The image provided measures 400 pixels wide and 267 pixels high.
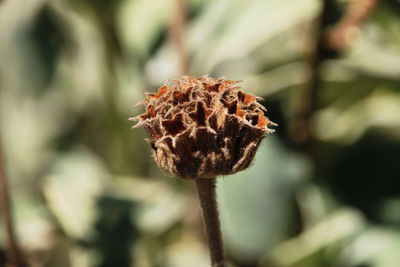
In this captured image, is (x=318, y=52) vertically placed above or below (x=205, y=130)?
above

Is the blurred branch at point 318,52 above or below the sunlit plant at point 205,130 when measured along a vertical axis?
above

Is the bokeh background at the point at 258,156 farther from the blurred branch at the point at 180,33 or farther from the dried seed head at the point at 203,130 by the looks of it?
the dried seed head at the point at 203,130

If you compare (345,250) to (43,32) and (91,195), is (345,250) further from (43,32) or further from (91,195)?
(43,32)

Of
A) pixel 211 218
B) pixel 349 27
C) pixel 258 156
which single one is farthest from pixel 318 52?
pixel 211 218

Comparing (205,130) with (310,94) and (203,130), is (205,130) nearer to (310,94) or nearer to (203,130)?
(203,130)

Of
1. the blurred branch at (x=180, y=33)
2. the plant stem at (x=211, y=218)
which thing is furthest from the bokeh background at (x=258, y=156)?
the plant stem at (x=211, y=218)

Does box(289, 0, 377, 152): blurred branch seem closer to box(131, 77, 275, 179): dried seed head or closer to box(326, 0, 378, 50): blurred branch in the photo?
box(326, 0, 378, 50): blurred branch

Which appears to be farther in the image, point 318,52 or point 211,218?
point 318,52
